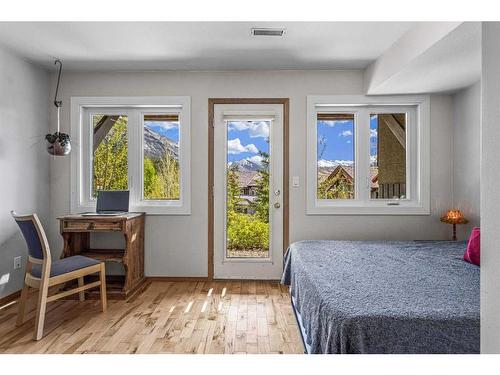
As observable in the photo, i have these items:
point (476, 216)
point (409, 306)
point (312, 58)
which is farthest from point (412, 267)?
point (312, 58)

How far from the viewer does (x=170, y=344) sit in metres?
A: 2.56

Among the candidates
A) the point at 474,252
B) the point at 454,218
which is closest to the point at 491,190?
the point at 474,252

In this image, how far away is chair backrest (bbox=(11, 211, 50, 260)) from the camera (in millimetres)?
2719

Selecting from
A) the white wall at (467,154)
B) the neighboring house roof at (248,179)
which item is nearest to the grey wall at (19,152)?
the neighboring house roof at (248,179)

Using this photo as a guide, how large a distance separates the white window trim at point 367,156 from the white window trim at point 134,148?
53.3 inches

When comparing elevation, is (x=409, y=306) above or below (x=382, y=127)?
below

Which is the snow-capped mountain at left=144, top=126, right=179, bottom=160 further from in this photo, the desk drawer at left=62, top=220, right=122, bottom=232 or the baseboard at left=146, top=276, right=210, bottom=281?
the baseboard at left=146, top=276, right=210, bottom=281

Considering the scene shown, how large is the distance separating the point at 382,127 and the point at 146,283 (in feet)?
10.3

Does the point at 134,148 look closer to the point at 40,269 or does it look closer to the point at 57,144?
the point at 57,144

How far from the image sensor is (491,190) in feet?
2.61

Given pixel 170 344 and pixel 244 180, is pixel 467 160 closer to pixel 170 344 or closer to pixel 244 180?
pixel 244 180

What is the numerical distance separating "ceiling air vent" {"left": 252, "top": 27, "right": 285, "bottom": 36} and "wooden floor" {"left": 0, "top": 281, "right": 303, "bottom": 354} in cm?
233

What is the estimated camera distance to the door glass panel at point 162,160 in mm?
4246

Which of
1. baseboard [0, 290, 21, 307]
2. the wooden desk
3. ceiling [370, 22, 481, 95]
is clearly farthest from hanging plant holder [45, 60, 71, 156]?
ceiling [370, 22, 481, 95]
